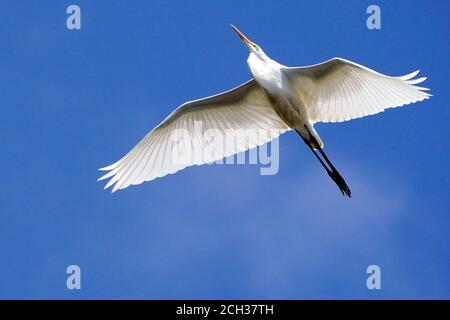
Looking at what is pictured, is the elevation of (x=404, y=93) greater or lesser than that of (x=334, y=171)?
greater

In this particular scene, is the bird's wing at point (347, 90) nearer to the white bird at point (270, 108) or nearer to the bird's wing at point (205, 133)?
the white bird at point (270, 108)

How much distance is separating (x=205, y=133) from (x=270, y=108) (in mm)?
978

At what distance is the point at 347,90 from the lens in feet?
37.7

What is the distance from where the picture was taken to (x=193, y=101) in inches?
472

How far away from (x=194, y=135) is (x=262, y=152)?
0.99 meters

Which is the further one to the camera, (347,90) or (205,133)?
(205,133)

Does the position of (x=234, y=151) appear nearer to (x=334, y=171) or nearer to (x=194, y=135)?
(x=194, y=135)

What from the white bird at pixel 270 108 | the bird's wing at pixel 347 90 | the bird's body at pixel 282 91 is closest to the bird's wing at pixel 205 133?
the white bird at pixel 270 108

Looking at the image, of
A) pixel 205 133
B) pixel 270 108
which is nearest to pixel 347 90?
pixel 270 108

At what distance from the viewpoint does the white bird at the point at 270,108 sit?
1127 centimetres

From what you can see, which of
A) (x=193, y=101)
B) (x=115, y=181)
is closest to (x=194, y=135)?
(x=193, y=101)

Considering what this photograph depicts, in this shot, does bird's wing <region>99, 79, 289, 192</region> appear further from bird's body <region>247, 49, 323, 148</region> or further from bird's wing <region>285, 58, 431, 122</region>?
bird's wing <region>285, 58, 431, 122</region>

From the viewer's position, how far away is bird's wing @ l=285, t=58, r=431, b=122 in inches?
437

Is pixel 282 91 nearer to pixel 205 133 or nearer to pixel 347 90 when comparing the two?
pixel 347 90
